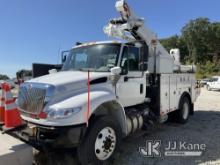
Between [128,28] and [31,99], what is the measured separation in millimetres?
3251

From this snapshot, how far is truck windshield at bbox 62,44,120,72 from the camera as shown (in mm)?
5118

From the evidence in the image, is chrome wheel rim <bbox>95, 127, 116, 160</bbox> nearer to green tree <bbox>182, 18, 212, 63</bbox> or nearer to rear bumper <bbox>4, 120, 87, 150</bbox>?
rear bumper <bbox>4, 120, 87, 150</bbox>

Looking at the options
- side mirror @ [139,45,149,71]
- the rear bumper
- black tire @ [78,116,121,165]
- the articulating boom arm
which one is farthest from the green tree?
the rear bumper

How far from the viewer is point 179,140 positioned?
20.1ft

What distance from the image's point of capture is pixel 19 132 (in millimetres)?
4312

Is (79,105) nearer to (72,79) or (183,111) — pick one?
(72,79)

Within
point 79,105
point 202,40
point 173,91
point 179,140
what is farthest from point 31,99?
point 202,40

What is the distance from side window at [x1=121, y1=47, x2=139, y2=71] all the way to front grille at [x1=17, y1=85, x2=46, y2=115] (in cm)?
198

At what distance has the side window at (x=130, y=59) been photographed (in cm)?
527

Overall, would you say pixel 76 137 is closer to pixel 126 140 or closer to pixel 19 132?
pixel 19 132

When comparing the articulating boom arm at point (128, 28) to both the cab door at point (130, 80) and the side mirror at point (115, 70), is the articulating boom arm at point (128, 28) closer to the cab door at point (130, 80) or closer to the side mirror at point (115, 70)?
the cab door at point (130, 80)

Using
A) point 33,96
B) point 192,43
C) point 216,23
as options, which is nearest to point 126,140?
point 33,96

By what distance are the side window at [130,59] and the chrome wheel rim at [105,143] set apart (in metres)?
1.57

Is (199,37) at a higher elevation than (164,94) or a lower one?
higher
